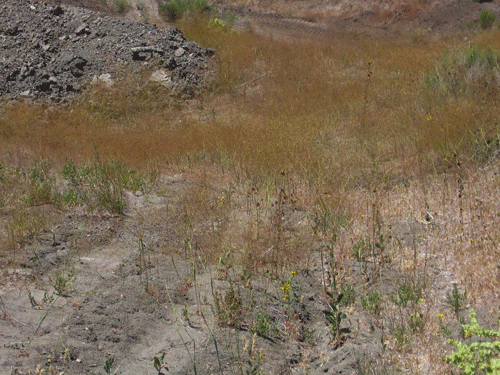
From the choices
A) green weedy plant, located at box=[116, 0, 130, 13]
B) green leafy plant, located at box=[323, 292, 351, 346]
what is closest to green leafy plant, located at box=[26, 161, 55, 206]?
green leafy plant, located at box=[323, 292, 351, 346]

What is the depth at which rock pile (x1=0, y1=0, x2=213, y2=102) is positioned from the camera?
38.3ft

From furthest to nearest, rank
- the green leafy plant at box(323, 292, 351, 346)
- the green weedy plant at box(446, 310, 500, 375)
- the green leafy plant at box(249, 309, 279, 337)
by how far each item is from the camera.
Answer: the green leafy plant at box(249, 309, 279, 337)
the green leafy plant at box(323, 292, 351, 346)
the green weedy plant at box(446, 310, 500, 375)

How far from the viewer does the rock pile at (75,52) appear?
11.7 m

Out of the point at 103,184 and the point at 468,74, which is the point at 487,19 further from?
the point at 103,184

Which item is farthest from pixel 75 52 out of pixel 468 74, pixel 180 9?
pixel 468 74

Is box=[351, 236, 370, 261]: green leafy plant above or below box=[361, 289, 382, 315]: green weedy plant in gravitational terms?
below

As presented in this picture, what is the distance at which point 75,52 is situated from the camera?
1256cm

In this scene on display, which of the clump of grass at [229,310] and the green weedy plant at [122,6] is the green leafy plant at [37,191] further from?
the green weedy plant at [122,6]

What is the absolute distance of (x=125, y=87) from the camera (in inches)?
454

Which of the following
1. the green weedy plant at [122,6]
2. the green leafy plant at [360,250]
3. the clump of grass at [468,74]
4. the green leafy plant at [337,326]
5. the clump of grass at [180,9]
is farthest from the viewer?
the green weedy plant at [122,6]

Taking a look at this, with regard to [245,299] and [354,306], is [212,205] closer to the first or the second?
[245,299]

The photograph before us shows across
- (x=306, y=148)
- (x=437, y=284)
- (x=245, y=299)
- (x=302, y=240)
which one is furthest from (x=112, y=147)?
(x=437, y=284)

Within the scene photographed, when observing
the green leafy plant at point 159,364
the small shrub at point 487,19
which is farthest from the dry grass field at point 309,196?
the small shrub at point 487,19

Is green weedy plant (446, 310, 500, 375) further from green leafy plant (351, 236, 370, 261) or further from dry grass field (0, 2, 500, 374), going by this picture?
green leafy plant (351, 236, 370, 261)
